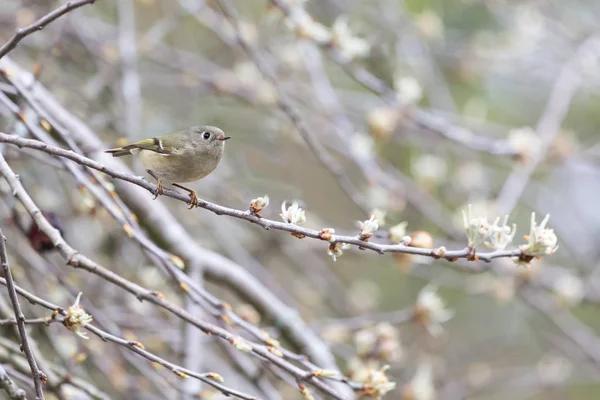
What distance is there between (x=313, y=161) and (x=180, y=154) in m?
3.57

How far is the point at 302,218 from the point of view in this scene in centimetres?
161

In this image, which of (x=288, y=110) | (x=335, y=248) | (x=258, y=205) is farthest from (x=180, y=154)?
(x=335, y=248)

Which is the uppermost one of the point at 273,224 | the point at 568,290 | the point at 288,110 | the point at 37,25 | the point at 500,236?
the point at 568,290

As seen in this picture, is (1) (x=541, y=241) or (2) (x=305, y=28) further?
(2) (x=305, y=28)

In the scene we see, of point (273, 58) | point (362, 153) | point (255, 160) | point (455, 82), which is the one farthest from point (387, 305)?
point (362, 153)

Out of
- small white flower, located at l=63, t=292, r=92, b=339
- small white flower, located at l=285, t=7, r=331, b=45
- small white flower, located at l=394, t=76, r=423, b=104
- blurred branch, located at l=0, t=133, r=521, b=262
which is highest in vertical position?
small white flower, located at l=394, t=76, r=423, b=104

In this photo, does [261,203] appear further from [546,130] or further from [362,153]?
[546,130]

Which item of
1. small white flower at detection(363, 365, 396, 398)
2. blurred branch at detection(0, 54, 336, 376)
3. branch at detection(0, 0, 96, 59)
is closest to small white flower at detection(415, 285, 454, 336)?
blurred branch at detection(0, 54, 336, 376)

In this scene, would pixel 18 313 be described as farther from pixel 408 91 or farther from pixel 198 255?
pixel 408 91

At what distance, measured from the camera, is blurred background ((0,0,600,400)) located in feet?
8.77

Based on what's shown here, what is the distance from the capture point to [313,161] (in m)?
5.69

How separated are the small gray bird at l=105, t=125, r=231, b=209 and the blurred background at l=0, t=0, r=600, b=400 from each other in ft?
0.74

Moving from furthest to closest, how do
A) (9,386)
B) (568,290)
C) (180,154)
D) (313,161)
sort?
(313,161)
(568,290)
(180,154)
(9,386)

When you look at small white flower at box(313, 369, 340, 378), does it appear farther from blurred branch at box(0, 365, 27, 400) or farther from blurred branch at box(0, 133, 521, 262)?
blurred branch at box(0, 365, 27, 400)
